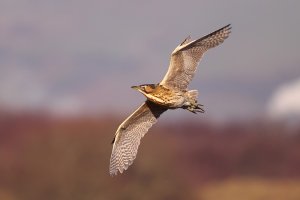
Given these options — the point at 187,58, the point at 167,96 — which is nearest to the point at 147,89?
the point at 167,96

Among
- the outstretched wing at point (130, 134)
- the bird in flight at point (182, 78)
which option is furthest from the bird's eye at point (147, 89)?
the outstretched wing at point (130, 134)

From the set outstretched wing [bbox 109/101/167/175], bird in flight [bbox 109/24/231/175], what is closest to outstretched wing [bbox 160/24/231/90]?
bird in flight [bbox 109/24/231/175]

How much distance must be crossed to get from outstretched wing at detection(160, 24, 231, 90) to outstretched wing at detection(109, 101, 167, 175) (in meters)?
0.59

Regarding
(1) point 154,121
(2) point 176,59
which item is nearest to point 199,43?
(2) point 176,59

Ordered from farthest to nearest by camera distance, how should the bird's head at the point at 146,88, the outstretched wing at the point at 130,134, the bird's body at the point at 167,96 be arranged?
the outstretched wing at the point at 130,134 → the bird's head at the point at 146,88 → the bird's body at the point at 167,96

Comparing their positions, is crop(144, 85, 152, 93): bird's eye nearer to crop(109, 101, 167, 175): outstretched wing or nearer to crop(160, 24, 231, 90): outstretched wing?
crop(160, 24, 231, 90): outstretched wing

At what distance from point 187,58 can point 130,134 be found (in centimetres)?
130

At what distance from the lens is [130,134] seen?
42.6 feet

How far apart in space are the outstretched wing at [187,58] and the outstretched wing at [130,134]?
0.59 meters

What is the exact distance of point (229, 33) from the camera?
1252cm

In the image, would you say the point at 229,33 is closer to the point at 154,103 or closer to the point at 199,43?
the point at 199,43

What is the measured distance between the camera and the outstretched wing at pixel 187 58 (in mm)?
12375

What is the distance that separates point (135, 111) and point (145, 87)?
0.47 meters

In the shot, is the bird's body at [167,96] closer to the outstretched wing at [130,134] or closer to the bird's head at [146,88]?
the bird's head at [146,88]
